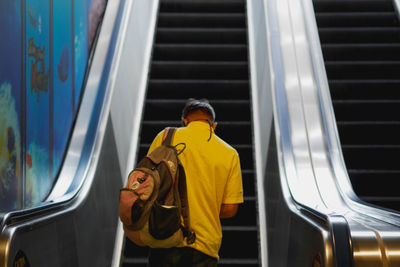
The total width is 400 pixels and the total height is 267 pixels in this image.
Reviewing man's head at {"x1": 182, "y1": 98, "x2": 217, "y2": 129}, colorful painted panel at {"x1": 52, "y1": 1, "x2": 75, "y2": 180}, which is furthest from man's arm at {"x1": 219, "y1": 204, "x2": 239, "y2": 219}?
colorful painted panel at {"x1": 52, "y1": 1, "x2": 75, "y2": 180}

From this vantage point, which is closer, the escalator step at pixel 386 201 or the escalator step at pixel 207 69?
the escalator step at pixel 386 201

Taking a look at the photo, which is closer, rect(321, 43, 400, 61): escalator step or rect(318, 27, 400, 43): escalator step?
rect(321, 43, 400, 61): escalator step

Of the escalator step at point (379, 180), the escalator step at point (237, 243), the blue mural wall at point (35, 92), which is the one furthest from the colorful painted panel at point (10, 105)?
the escalator step at point (379, 180)

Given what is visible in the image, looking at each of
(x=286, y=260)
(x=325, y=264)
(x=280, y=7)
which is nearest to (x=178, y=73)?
(x=280, y=7)

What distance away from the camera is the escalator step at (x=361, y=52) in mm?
5664

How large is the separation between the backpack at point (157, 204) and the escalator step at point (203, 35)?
14.8ft

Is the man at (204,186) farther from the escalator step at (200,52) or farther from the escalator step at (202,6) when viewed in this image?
the escalator step at (202,6)

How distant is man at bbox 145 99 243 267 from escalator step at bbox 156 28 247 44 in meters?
4.22

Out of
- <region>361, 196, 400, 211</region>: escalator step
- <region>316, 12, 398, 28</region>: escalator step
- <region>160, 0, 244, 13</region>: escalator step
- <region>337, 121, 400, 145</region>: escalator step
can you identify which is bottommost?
<region>361, 196, 400, 211</region>: escalator step

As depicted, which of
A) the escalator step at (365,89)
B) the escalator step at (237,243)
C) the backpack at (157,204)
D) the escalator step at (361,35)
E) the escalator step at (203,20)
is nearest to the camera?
the backpack at (157,204)

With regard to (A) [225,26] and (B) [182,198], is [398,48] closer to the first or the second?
(A) [225,26]

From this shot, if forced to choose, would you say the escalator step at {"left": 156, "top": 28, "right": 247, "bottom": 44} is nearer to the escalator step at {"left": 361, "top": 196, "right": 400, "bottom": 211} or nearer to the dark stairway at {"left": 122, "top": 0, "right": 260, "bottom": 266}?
the dark stairway at {"left": 122, "top": 0, "right": 260, "bottom": 266}

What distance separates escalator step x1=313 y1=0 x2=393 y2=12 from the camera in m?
6.61

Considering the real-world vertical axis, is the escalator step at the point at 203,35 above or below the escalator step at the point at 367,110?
above
